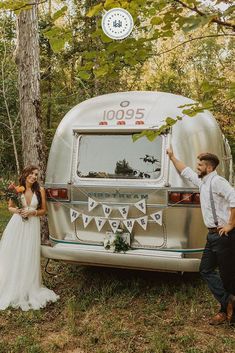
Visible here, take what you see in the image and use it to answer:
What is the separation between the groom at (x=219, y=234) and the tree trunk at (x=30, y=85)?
3.54 meters

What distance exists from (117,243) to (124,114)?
1.66 m

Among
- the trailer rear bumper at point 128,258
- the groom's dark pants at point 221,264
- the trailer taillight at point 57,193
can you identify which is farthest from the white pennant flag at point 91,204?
the groom's dark pants at point 221,264

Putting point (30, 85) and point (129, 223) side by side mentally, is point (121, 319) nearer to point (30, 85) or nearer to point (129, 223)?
point (129, 223)

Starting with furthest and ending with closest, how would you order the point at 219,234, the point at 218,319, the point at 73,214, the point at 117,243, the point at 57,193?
1. the point at 57,193
2. the point at 73,214
3. the point at 117,243
4. the point at 218,319
5. the point at 219,234

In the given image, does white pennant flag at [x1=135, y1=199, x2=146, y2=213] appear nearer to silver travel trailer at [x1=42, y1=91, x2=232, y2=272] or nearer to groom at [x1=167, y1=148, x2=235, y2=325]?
silver travel trailer at [x1=42, y1=91, x2=232, y2=272]

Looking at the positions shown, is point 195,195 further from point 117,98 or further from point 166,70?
point 166,70

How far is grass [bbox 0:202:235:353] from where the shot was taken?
430cm

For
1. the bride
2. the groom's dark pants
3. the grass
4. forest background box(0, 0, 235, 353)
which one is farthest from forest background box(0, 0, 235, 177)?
the grass

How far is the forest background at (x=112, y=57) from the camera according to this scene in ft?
9.00

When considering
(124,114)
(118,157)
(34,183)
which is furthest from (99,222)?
(124,114)

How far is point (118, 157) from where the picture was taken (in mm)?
5582

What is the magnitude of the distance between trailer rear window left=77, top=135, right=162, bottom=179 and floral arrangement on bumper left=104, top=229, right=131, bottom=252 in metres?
0.74

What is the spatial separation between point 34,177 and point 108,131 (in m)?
1.24

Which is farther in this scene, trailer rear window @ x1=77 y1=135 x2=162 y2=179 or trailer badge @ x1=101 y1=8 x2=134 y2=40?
trailer rear window @ x1=77 y1=135 x2=162 y2=179
